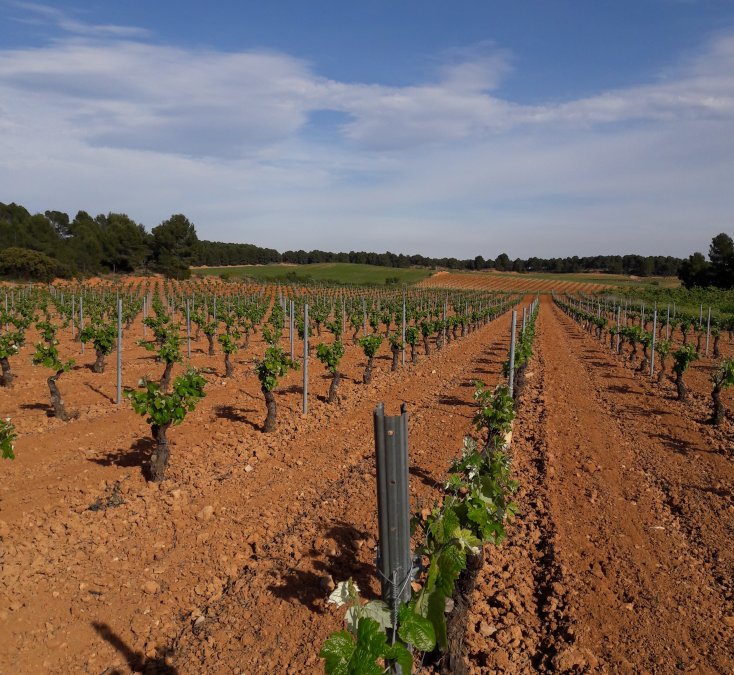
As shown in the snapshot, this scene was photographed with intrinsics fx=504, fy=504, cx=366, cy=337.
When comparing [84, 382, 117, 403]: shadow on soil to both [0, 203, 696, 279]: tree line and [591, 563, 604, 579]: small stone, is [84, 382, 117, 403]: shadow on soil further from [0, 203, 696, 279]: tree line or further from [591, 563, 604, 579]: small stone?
[0, 203, 696, 279]: tree line

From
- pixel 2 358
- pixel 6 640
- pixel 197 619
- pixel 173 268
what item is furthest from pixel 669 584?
pixel 173 268

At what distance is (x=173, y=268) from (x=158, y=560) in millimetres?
69562

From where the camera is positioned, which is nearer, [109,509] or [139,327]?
[109,509]

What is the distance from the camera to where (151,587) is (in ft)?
15.3

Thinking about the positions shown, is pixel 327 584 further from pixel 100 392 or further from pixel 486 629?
pixel 100 392

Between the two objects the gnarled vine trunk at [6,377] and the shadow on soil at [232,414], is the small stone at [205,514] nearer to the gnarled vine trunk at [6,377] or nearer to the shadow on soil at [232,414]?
the shadow on soil at [232,414]

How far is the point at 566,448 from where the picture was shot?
28.0 ft

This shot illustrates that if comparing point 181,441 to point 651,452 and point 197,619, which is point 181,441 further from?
point 651,452

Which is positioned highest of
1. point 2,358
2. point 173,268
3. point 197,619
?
point 173,268

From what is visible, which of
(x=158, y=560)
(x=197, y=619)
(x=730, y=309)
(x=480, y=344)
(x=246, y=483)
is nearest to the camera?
(x=197, y=619)

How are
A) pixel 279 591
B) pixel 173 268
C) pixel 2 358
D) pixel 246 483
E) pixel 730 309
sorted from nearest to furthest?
pixel 279 591 → pixel 246 483 → pixel 2 358 → pixel 730 309 → pixel 173 268

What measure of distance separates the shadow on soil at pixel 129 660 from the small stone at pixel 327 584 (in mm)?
1318

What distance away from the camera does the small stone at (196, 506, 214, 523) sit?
19.4ft

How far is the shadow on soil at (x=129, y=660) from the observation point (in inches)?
148
